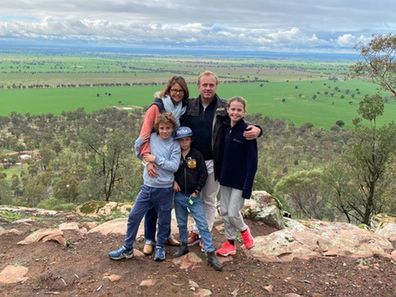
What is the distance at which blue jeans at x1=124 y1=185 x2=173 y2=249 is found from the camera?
19.8ft

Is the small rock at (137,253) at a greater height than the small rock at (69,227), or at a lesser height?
greater

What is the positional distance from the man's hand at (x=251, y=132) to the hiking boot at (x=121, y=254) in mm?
2472

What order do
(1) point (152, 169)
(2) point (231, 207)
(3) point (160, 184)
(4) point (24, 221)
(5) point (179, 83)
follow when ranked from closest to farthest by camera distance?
(5) point (179, 83)
(1) point (152, 169)
(3) point (160, 184)
(2) point (231, 207)
(4) point (24, 221)

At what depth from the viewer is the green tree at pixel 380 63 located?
709 inches

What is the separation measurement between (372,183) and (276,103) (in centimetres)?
11252

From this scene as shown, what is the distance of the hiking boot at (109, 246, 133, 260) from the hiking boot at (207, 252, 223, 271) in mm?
1200

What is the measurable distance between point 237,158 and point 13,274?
371cm

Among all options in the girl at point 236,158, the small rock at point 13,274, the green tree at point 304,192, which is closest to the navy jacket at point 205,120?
Answer: the girl at point 236,158

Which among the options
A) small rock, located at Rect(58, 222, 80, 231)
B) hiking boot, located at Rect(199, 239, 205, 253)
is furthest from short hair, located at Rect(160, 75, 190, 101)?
small rock, located at Rect(58, 222, 80, 231)

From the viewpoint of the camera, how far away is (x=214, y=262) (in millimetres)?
6203

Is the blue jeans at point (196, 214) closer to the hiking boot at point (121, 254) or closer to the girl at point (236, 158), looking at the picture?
the girl at point (236, 158)

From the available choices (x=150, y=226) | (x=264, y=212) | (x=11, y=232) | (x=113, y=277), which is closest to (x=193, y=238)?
(x=150, y=226)

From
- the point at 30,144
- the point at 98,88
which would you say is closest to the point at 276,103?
the point at 98,88

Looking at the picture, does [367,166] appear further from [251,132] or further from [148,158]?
[148,158]
